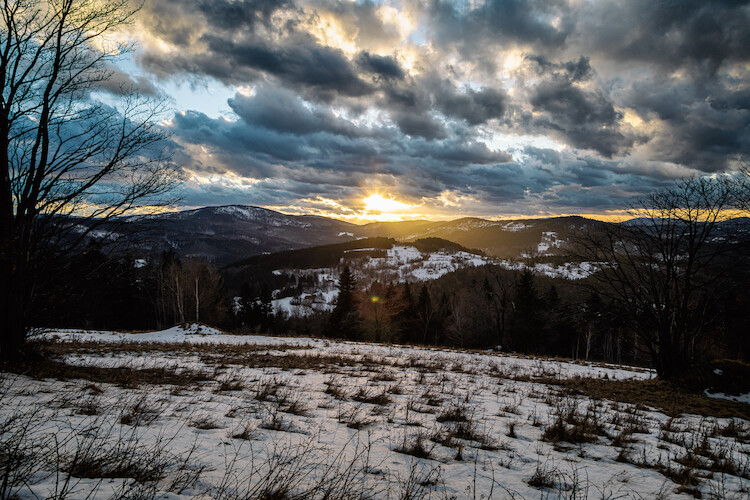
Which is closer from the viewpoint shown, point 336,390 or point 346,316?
point 336,390

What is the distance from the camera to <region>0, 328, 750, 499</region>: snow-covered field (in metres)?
2.51

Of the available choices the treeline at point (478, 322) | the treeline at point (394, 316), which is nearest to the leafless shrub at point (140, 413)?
the treeline at point (394, 316)

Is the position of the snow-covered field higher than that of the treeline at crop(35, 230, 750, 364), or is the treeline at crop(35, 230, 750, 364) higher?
the snow-covered field

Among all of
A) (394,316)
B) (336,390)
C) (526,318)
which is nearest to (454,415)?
(336,390)

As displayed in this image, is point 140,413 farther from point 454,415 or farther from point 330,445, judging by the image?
point 454,415

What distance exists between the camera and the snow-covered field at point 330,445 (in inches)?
98.7

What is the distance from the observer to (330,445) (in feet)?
11.9

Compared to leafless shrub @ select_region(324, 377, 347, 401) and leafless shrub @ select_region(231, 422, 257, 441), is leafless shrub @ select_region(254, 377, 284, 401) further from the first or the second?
leafless shrub @ select_region(231, 422, 257, 441)

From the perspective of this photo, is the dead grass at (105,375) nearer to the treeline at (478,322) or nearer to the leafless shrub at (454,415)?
the leafless shrub at (454,415)

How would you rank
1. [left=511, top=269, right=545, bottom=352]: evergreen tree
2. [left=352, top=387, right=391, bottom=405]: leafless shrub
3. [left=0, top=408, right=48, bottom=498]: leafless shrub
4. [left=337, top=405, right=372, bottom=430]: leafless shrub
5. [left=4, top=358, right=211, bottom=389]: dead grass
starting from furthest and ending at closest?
1. [left=511, top=269, right=545, bottom=352]: evergreen tree
2. [left=4, top=358, right=211, bottom=389]: dead grass
3. [left=352, top=387, right=391, bottom=405]: leafless shrub
4. [left=337, top=405, right=372, bottom=430]: leafless shrub
5. [left=0, top=408, right=48, bottom=498]: leafless shrub

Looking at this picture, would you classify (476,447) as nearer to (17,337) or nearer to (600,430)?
(600,430)

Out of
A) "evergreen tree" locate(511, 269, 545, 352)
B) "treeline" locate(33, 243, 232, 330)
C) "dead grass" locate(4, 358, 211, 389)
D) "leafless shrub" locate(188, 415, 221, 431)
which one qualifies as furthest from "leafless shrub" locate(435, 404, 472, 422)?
"evergreen tree" locate(511, 269, 545, 352)

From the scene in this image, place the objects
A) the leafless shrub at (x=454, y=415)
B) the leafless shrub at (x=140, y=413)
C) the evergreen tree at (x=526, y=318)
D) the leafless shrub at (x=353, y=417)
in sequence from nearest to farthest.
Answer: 1. the leafless shrub at (x=140, y=413)
2. the leafless shrub at (x=353, y=417)
3. the leafless shrub at (x=454, y=415)
4. the evergreen tree at (x=526, y=318)

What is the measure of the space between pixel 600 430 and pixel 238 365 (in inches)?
345
